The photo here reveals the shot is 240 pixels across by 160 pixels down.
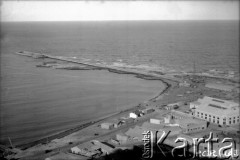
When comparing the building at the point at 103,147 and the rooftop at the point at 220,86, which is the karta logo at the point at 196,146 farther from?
the rooftop at the point at 220,86

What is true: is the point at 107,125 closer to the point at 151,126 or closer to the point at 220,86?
the point at 151,126

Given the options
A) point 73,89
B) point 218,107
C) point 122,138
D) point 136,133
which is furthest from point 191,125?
point 73,89

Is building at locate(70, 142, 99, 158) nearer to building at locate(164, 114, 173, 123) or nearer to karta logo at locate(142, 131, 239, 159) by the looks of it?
karta logo at locate(142, 131, 239, 159)

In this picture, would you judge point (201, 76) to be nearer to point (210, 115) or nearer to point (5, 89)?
point (210, 115)

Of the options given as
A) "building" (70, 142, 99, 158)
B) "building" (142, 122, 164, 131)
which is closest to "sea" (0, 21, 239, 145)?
"building" (70, 142, 99, 158)

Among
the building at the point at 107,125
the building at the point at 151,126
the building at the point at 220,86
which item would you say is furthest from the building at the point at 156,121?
the building at the point at 220,86

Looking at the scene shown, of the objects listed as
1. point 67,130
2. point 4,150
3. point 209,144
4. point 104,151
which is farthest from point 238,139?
point 4,150
